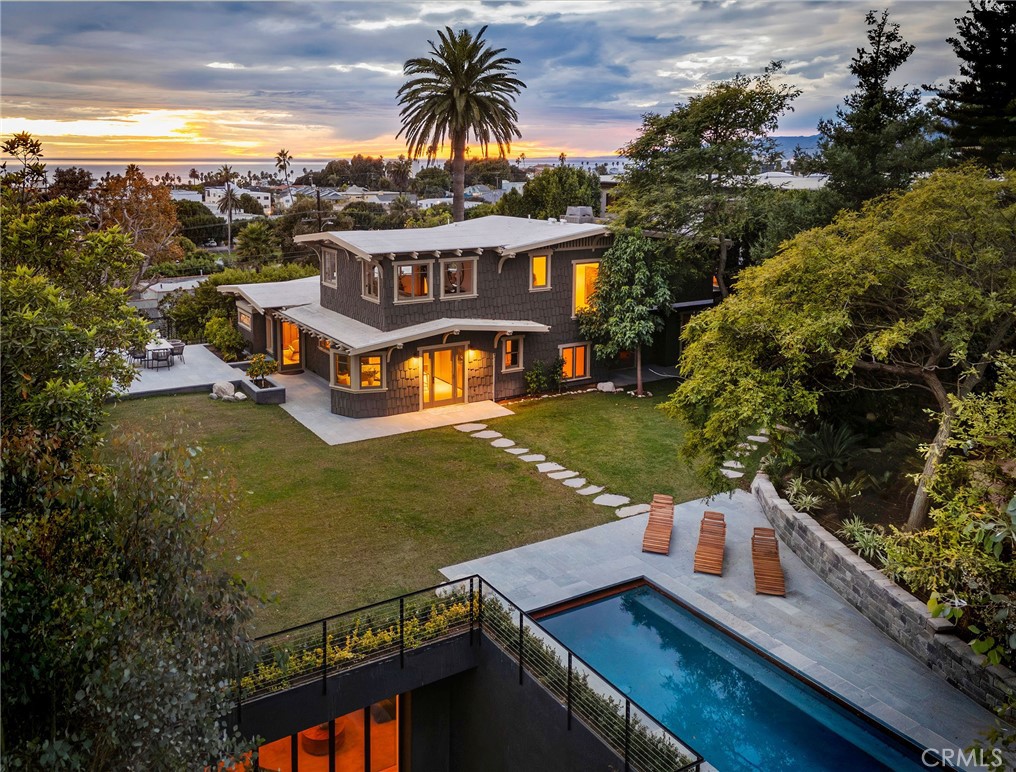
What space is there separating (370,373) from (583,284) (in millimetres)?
7698

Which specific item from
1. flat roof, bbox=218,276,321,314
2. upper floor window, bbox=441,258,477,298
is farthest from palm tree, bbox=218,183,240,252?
upper floor window, bbox=441,258,477,298

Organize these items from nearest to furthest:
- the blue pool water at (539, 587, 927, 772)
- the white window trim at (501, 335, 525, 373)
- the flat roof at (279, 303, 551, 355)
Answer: the blue pool water at (539, 587, 927, 772) → the flat roof at (279, 303, 551, 355) → the white window trim at (501, 335, 525, 373)

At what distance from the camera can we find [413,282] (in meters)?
22.0

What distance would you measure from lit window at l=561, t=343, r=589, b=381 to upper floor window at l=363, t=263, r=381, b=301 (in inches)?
250

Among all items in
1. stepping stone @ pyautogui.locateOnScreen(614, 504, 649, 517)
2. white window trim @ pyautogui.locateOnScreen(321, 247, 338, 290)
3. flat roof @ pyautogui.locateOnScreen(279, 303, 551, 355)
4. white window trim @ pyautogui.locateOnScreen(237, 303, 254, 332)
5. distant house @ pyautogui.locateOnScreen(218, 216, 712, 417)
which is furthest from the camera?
white window trim @ pyautogui.locateOnScreen(237, 303, 254, 332)

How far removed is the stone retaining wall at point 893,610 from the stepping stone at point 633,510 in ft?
8.41

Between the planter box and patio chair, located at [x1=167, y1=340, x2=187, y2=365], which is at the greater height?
patio chair, located at [x1=167, y1=340, x2=187, y2=365]

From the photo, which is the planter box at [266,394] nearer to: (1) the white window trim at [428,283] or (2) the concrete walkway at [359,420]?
(2) the concrete walkway at [359,420]

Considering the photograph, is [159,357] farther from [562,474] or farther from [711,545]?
[711,545]

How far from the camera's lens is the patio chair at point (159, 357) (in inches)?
1005

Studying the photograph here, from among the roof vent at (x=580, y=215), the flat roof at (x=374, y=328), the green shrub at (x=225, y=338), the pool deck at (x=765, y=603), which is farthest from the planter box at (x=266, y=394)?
the roof vent at (x=580, y=215)

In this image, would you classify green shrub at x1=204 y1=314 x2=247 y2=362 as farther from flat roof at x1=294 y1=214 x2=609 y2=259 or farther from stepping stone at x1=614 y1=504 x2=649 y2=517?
stepping stone at x1=614 y1=504 x2=649 y2=517

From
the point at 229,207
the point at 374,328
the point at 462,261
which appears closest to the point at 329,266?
the point at 374,328

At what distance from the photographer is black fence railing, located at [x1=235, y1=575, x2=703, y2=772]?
8234 millimetres
